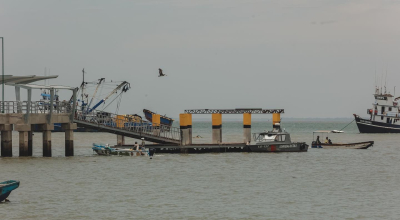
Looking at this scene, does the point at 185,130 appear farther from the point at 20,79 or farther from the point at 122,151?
the point at 20,79

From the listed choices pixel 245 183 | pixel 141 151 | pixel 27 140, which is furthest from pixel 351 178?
pixel 27 140

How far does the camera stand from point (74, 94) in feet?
183

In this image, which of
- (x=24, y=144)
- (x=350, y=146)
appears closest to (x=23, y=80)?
(x=24, y=144)

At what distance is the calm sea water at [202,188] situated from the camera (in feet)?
102

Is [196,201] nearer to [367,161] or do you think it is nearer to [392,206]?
[392,206]

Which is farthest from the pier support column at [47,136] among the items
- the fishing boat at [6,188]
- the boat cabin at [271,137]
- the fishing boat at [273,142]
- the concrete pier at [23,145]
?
the fishing boat at [6,188]

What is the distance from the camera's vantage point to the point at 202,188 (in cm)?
3947

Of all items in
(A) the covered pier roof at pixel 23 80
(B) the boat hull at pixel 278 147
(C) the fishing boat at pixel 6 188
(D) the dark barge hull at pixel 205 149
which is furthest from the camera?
(B) the boat hull at pixel 278 147

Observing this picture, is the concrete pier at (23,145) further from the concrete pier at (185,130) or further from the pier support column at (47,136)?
the concrete pier at (185,130)

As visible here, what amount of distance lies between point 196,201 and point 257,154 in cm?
2830

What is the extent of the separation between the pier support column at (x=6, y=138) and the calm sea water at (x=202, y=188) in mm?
553

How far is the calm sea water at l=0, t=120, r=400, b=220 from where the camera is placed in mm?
31188

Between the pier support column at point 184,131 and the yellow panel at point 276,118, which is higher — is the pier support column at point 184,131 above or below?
below

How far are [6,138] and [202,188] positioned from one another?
18380mm
